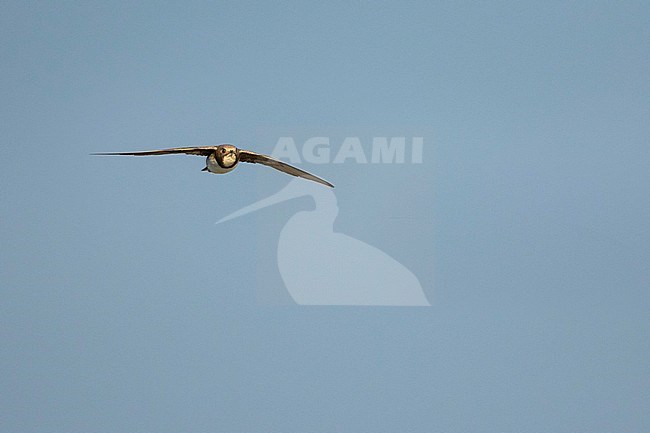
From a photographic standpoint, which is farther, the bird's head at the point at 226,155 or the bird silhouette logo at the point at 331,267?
the bird silhouette logo at the point at 331,267

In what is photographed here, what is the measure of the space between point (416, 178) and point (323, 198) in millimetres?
494

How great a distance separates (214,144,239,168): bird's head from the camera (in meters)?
2.64

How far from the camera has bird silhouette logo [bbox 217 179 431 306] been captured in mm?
4457

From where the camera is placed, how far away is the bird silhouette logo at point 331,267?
4.46m

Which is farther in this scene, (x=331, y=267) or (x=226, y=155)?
(x=331, y=267)

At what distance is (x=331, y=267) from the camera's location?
4.51 metres

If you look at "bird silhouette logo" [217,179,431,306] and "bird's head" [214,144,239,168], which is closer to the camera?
"bird's head" [214,144,239,168]

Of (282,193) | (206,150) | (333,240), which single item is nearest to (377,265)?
(333,240)

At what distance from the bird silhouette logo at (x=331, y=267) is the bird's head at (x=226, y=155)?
1.83 metres

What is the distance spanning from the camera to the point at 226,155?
2.64 meters

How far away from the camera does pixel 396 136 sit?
4.41 m

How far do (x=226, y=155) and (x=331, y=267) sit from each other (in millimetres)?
1954

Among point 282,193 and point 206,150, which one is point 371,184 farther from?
point 206,150

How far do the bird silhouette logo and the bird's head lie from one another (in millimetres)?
1831
